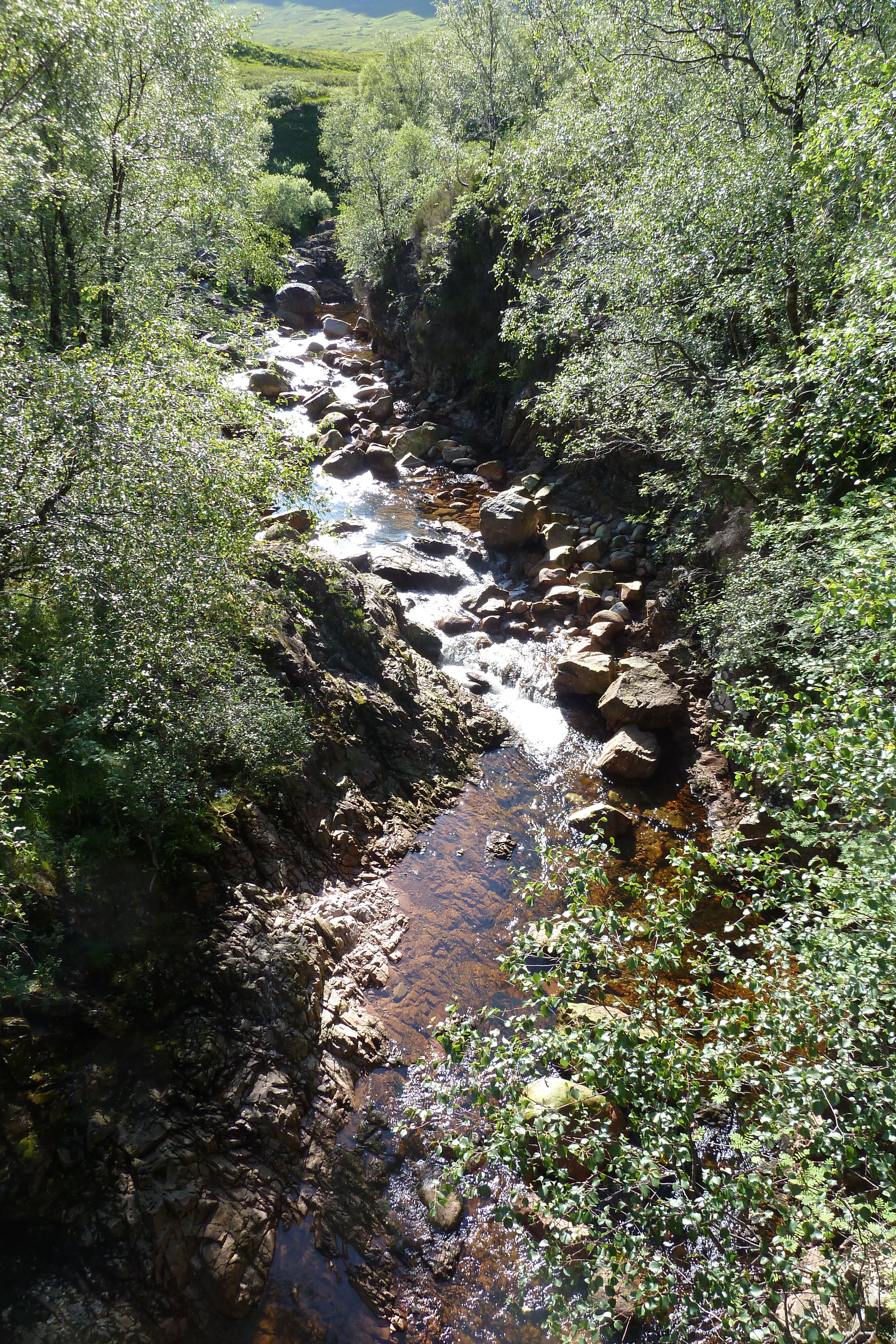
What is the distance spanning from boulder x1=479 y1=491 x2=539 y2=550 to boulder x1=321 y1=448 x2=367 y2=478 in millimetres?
8095

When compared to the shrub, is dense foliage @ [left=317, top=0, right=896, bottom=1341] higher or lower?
lower

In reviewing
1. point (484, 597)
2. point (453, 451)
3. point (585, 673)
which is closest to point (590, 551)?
point (484, 597)

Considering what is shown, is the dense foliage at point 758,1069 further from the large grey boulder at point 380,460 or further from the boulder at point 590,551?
the large grey boulder at point 380,460

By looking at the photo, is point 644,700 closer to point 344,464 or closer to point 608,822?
A: point 608,822

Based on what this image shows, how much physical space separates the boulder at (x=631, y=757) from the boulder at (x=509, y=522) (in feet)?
33.3

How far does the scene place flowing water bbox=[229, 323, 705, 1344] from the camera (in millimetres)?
7105

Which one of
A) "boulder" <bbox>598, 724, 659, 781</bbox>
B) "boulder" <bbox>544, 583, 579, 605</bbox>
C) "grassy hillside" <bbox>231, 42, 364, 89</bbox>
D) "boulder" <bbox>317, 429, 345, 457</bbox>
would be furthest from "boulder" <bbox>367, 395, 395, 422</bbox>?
"grassy hillside" <bbox>231, 42, 364, 89</bbox>

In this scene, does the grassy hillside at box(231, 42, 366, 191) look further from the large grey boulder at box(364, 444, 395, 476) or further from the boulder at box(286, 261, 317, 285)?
the large grey boulder at box(364, 444, 395, 476)

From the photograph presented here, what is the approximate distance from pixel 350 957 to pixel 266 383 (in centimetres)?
3067

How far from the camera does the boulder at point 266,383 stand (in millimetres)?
32156

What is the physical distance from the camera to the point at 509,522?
23031 millimetres

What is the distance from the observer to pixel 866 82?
8.62 metres

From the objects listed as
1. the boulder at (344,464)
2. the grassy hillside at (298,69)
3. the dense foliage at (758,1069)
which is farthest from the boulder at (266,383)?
the grassy hillside at (298,69)

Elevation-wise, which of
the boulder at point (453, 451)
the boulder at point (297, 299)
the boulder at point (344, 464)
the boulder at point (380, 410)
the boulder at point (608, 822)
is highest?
the boulder at point (297, 299)
